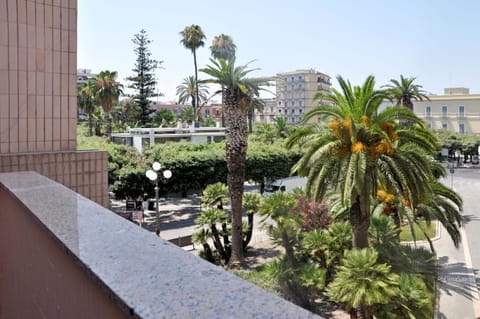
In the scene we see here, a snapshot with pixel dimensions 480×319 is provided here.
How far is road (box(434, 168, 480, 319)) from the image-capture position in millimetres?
12914

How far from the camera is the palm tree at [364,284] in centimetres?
997

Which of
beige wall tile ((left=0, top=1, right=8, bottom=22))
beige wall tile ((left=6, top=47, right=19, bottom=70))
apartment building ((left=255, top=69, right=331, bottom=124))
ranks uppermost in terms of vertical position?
apartment building ((left=255, top=69, right=331, bottom=124))

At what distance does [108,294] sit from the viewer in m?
1.18

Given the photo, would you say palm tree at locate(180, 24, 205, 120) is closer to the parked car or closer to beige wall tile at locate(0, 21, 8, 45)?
the parked car

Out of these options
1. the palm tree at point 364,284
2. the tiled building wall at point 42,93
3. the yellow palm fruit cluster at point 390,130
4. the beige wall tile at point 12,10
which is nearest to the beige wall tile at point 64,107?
the tiled building wall at point 42,93

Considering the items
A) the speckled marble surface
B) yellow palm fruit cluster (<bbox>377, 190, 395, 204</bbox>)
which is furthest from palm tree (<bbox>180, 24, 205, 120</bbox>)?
the speckled marble surface

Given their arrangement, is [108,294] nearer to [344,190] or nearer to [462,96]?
[344,190]

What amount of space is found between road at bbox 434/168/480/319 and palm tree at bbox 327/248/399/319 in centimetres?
356

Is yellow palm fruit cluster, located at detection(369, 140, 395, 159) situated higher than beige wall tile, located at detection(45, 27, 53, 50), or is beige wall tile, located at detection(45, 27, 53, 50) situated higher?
beige wall tile, located at detection(45, 27, 53, 50)

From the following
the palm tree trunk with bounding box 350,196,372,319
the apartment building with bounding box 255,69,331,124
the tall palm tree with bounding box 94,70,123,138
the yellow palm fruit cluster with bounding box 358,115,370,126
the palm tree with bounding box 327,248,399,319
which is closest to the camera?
the palm tree with bounding box 327,248,399,319

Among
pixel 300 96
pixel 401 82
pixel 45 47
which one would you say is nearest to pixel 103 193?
pixel 45 47

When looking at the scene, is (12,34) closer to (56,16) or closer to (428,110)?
(56,16)

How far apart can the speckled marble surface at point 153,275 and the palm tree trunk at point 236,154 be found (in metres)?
14.6

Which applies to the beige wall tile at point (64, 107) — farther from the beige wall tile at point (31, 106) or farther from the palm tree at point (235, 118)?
the palm tree at point (235, 118)
